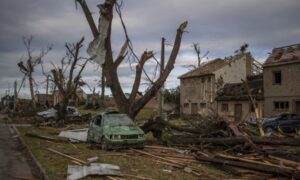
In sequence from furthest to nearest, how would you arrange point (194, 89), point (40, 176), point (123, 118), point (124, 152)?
point (194, 89)
point (123, 118)
point (124, 152)
point (40, 176)

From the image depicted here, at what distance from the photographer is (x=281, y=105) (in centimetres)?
4047

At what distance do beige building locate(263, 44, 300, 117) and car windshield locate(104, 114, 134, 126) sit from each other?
24.2 meters

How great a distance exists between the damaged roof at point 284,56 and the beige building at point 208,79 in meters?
9.64

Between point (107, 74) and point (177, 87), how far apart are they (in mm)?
45786

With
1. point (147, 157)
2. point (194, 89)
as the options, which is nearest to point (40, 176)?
point (147, 157)

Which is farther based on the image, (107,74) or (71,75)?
(71,75)

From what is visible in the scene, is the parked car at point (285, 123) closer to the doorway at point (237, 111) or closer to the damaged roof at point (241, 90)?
the damaged roof at point (241, 90)

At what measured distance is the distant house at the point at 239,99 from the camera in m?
43.6

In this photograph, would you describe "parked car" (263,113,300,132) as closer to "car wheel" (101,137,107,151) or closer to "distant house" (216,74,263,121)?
"distant house" (216,74,263,121)

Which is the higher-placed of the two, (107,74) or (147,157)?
(107,74)

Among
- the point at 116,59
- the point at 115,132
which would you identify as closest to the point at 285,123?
the point at 116,59

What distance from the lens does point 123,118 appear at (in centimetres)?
1916

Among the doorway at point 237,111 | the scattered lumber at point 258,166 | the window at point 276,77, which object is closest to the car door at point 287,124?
the window at point 276,77

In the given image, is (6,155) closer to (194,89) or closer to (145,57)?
(145,57)
